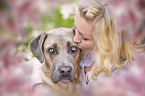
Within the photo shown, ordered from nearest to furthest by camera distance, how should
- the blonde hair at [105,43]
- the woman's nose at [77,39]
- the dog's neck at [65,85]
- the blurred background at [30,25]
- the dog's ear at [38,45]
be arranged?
the blurred background at [30,25], the blonde hair at [105,43], the woman's nose at [77,39], the dog's ear at [38,45], the dog's neck at [65,85]

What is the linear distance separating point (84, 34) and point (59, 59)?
58cm

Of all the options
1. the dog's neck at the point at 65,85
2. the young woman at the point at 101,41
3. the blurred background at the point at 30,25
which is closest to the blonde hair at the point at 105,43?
the young woman at the point at 101,41

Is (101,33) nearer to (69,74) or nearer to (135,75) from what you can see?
(69,74)

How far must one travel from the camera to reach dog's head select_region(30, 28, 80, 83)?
2.93m

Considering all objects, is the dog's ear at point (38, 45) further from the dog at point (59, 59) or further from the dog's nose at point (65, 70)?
the dog's nose at point (65, 70)

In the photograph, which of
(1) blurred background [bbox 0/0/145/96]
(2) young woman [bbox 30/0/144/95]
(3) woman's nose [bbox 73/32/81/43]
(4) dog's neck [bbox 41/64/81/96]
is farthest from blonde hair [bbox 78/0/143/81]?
(1) blurred background [bbox 0/0/145/96]

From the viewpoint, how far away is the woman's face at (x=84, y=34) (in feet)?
9.56

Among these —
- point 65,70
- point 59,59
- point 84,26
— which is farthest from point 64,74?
point 84,26

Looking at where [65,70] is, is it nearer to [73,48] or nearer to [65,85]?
[73,48]

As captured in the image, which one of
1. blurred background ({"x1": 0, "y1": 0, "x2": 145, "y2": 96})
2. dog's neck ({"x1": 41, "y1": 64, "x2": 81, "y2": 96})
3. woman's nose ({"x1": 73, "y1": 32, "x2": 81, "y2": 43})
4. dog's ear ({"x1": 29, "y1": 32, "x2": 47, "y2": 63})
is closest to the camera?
blurred background ({"x1": 0, "y1": 0, "x2": 145, "y2": 96})

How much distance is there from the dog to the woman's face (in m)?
0.15

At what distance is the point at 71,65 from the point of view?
294 centimetres

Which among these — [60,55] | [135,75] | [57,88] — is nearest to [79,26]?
[60,55]

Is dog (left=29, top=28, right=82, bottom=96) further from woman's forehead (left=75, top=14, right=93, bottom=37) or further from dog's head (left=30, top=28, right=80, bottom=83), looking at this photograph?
woman's forehead (left=75, top=14, right=93, bottom=37)
